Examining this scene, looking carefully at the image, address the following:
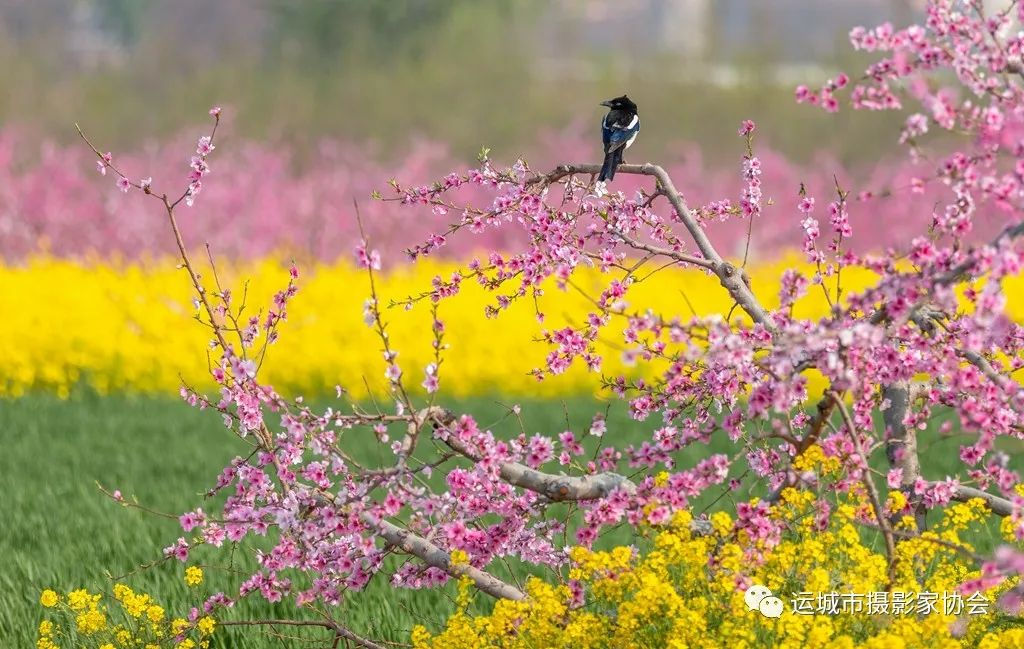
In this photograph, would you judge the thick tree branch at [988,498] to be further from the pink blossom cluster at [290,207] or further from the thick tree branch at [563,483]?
the pink blossom cluster at [290,207]

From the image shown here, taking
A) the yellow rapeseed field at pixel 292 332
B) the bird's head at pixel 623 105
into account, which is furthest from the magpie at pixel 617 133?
the yellow rapeseed field at pixel 292 332

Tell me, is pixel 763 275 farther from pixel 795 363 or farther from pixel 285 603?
pixel 795 363

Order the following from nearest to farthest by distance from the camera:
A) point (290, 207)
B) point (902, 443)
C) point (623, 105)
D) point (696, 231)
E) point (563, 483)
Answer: point (563, 483), point (902, 443), point (696, 231), point (623, 105), point (290, 207)

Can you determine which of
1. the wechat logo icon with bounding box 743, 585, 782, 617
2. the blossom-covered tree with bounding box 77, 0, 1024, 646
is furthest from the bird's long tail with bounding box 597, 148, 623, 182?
the wechat logo icon with bounding box 743, 585, 782, 617

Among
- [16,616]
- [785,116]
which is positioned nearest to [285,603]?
[16,616]

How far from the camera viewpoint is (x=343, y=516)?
156 inches

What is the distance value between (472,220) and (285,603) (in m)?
1.94

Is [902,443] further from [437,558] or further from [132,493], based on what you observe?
[132,493]

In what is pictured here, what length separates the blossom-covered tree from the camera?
333cm

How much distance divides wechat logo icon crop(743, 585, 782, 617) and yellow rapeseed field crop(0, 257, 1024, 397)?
28.3ft

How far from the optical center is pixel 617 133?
5.06m

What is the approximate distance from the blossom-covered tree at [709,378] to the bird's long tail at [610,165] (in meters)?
0.11

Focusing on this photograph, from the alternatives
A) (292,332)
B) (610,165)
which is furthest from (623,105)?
(292,332)

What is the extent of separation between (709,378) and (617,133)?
117 centimetres
